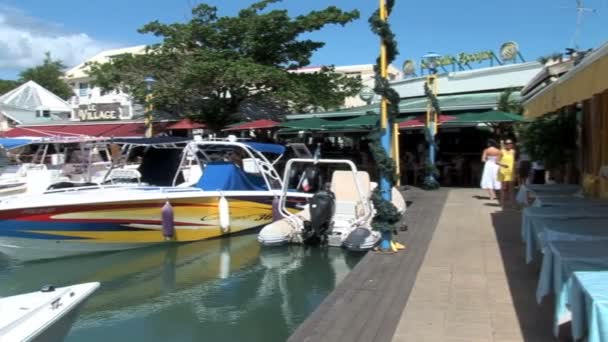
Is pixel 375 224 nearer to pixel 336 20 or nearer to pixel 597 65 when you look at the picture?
pixel 597 65

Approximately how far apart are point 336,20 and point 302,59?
79.7 inches

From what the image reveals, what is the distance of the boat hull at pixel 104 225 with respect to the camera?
944cm

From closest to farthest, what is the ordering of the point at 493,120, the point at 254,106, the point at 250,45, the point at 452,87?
1. the point at 493,120
2. the point at 250,45
3. the point at 254,106
4. the point at 452,87

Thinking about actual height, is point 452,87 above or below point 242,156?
above

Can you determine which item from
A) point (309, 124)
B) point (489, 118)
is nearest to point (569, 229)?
point (489, 118)

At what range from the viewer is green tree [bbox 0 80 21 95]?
7149cm

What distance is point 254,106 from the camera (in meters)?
23.8

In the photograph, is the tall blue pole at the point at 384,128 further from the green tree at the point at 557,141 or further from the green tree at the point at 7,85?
the green tree at the point at 7,85

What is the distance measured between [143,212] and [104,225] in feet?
2.15

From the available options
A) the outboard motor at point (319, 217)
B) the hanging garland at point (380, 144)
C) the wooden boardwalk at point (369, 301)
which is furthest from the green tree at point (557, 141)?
the hanging garland at point (380, 144)

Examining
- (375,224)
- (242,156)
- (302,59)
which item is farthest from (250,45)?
(375,224)

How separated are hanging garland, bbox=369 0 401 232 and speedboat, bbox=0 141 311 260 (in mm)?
3818

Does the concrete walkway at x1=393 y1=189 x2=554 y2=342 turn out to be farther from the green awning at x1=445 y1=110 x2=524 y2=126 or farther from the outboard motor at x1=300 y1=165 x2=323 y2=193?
the green awning at x1=445 y1=110 x2=524 y2=126

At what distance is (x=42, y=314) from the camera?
13.7ft
